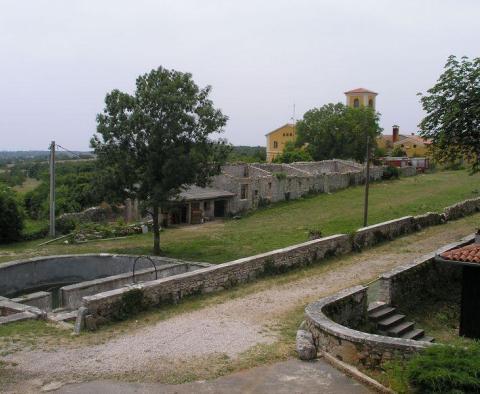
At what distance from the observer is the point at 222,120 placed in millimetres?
23844

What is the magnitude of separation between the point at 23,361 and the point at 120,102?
46.7 ft

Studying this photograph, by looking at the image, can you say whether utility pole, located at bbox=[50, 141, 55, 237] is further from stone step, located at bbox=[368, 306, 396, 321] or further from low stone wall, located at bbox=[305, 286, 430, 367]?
low stone wall, located at bbox=[305, 286, 430, 367]

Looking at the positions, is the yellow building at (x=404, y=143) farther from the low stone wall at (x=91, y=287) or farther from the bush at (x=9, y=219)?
the low stone wall at (x=91, y=287)

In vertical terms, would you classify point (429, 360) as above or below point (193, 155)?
below

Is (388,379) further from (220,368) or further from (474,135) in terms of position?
(474,135)

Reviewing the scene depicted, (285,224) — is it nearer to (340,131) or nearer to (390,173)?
Result: (390,173)

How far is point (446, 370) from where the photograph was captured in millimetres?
7918

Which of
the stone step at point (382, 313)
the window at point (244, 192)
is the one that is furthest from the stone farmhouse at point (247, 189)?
the stone step at point (382, 313)

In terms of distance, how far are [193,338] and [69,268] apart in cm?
1288

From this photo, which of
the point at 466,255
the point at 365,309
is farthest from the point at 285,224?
Result: the point at 466,255

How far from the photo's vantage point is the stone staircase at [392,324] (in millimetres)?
12891

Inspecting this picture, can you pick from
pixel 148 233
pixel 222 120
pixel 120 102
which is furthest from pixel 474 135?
pixel 148 233

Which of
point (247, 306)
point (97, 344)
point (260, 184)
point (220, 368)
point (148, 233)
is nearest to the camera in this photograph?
point (220, 368)

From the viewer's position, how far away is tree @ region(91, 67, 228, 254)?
22.5 m
